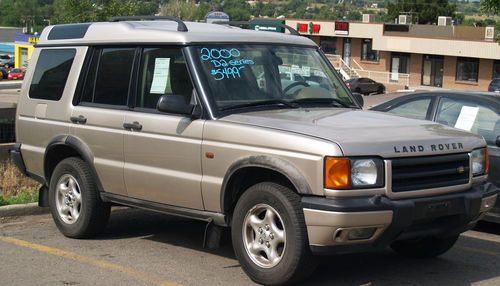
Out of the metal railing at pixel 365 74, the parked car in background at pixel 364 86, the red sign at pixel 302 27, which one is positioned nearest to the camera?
the parked car in background at pixel 364 86

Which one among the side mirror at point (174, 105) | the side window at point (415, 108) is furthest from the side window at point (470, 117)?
the side mirror at point (174, 105)

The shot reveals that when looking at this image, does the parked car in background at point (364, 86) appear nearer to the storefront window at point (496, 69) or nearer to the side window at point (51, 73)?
the storefront window at point (496, 69)

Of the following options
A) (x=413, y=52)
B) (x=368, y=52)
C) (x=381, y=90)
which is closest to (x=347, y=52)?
(x=368, y=52)

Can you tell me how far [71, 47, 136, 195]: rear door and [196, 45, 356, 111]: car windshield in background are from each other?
3.22 feet

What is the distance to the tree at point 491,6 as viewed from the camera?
14375 millimetres

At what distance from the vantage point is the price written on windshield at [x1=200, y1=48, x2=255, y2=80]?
6.55 meters

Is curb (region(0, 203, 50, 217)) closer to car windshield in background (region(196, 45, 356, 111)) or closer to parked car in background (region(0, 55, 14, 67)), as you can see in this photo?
car windshield in background (region(196, 45, 356, 111))

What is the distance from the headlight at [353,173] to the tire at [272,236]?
381 mm

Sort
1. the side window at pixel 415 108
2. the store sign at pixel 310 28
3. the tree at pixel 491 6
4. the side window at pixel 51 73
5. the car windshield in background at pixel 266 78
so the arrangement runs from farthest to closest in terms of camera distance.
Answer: the store sign at pixel 310 28 → the tree at pixel 491 6 → the side window at pixel 415 108 → the side window at pixel 51 73 → the car windshield in background at pixel 266 78

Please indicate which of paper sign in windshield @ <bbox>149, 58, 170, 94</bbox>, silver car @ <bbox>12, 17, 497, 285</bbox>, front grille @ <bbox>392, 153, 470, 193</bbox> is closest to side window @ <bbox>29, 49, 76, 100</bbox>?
silver car @ <bbox>12, 17, 497, 285</bbox>

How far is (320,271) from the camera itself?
21.2 feet

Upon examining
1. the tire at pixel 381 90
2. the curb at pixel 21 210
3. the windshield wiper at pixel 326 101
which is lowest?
the tire at pixel 381 90

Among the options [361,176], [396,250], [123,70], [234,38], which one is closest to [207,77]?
[234,38]

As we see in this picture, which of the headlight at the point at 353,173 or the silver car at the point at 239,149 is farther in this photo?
the silver car at the point at 239,149
